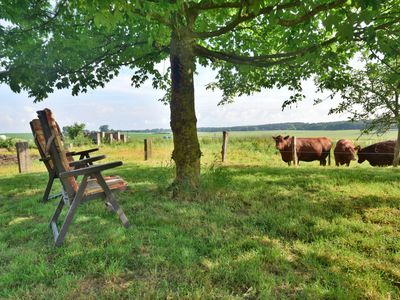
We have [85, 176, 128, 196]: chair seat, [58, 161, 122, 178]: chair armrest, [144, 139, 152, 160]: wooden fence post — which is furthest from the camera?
[144, 139, 152, 160]: wooden fence post

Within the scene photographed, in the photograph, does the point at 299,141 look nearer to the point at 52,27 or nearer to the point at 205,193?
the point at 205,193

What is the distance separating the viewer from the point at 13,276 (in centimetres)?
245

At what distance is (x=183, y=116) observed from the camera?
16.7 ft

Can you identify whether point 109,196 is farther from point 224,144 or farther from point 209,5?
point 224,144

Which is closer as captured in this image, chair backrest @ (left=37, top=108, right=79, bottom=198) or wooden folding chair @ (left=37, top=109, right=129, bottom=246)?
wooden folding chair @ (left=37, top=109, right=129, bottom=246)

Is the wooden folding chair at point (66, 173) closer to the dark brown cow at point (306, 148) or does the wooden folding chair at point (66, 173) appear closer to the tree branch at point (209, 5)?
the tree branch at point (209, 5)

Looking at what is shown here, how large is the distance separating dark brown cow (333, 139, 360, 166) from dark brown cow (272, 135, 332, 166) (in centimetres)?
44

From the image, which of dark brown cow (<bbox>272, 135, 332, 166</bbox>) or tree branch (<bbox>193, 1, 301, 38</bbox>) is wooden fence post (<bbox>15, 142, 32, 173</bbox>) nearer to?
tree branch (<bbox>193, 1, 301, 38</bbox>)

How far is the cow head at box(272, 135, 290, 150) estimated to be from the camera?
12.9 meters

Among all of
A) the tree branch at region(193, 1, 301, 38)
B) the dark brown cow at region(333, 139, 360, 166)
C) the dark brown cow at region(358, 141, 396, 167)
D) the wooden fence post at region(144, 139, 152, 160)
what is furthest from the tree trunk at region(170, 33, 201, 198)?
the dark brown cow at region(358, 141, 396, 167)

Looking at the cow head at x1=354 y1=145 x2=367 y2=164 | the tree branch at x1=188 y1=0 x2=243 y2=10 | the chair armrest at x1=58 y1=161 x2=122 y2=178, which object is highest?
the tree branch at x1=188 y1=0 x2=243 y2=10

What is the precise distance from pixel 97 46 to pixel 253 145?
13.8 metres

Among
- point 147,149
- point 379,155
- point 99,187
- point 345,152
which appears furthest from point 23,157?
point 379,155

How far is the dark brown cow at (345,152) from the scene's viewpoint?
13.6 meters
